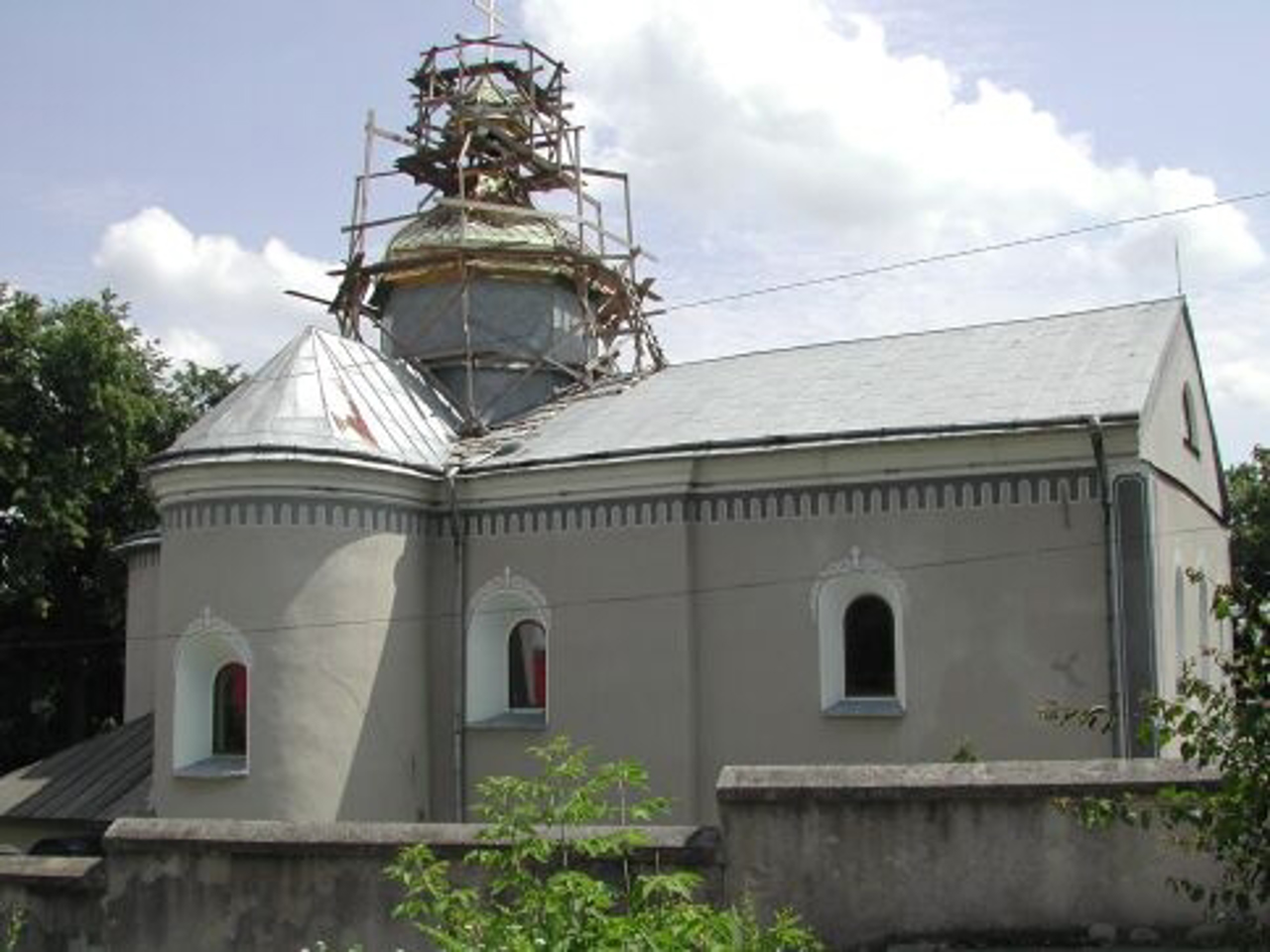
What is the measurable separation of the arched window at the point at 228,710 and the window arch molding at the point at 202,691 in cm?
3

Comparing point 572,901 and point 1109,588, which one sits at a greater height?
point 1109,588

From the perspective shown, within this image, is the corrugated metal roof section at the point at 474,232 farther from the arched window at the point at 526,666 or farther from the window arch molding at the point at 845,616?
the window arch molding at the point at 845,616

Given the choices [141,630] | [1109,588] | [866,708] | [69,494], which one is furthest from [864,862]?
[69,494]

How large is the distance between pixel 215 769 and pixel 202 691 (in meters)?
1.15

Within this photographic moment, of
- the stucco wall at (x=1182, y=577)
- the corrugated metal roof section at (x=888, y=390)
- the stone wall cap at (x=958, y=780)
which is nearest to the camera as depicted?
the stone wall cap at (x=958, y=780)

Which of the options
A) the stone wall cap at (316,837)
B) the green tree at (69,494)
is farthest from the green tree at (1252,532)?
the stone wall cap at (316,837)

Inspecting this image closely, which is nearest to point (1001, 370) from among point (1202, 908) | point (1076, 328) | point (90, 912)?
point (1076, 328)

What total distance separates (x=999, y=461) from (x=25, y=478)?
19.3 m

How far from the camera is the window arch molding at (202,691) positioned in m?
18.3

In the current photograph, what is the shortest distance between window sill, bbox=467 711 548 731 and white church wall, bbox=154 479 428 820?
0.97m

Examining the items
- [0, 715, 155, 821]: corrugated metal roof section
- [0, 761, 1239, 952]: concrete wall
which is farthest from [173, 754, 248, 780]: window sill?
[0, 761, 1239, 952]: concrete wall

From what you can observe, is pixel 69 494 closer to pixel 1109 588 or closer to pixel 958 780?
pixel 1109 588

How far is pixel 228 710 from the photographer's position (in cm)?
1911

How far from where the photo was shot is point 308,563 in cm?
1842
